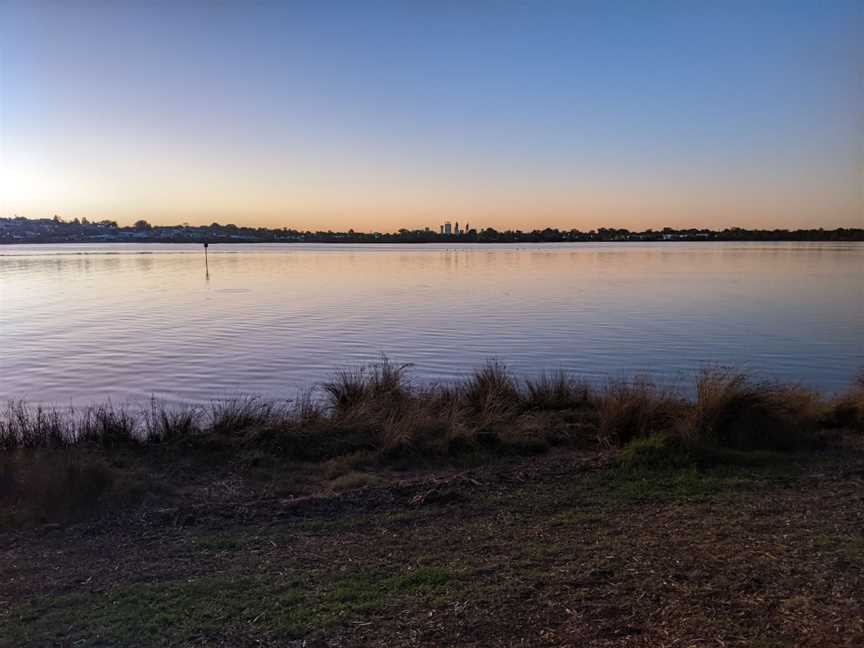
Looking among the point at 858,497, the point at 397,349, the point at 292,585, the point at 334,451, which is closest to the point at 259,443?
the point at 334,451

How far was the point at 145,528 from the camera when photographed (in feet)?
22.9

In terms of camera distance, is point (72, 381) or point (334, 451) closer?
point (334, 451)

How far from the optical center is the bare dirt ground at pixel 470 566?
14.7 ft

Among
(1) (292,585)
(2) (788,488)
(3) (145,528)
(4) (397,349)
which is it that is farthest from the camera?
(4) (397,349)

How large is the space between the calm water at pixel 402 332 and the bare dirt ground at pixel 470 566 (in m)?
8.41

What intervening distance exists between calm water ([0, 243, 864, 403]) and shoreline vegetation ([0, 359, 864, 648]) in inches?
211

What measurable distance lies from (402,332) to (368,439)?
45.8 ft

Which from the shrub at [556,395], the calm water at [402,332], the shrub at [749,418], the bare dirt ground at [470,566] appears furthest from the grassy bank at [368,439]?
the calm water at [402,332]

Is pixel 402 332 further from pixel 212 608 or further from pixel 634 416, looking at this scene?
pixel 212 608

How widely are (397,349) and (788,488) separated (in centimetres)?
1413

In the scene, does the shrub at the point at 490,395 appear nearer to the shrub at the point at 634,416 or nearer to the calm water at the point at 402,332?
the shrub at the point at 634,416

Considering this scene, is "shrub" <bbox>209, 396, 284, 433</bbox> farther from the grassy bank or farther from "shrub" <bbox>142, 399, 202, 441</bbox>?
"shrub" <bbox>142, 399, 202, 441</bbox>

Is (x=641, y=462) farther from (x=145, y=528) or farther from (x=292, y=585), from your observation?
(x=145, y=528)

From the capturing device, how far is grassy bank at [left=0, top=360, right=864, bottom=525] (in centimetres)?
822
